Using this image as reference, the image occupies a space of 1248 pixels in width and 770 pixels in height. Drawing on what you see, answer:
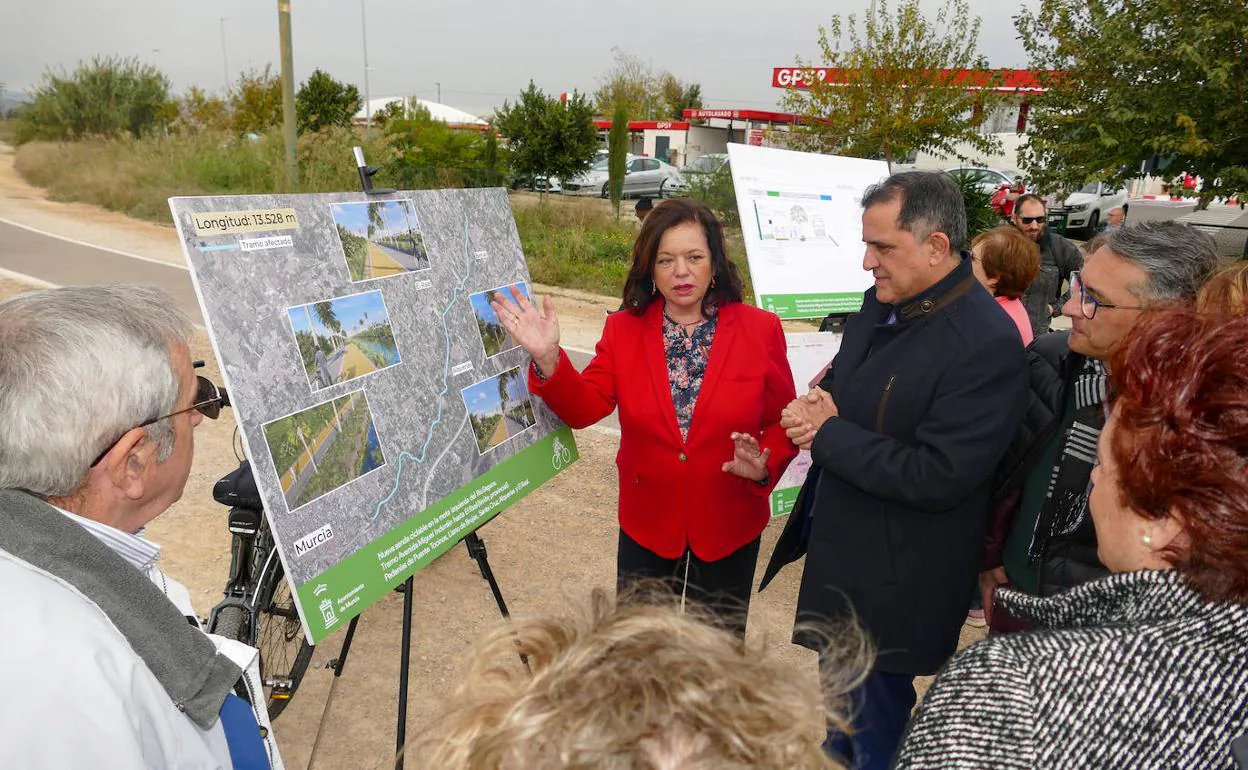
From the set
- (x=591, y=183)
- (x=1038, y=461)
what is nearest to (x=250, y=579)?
(x=1038, y=461)

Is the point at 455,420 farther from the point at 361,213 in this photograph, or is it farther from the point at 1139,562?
the point at 1139,562

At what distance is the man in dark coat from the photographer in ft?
6.79

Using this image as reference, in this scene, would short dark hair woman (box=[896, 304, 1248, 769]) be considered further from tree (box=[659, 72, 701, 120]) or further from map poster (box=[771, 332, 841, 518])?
tree (box=[659, 72, 701, 120])

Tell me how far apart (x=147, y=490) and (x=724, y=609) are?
206 centimetres

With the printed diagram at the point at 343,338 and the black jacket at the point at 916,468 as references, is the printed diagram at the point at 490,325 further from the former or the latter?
the black jacket at the point at 916,468

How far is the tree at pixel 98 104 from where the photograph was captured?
2653 centimetres

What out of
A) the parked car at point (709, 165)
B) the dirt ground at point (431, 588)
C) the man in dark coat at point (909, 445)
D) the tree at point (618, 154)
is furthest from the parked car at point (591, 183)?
the man in dark coat at point (909, 445)

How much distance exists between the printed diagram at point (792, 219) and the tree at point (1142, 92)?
22.1 feet

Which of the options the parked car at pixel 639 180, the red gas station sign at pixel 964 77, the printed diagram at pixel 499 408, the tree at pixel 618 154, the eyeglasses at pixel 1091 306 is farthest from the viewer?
the parked car at pixel 639 180

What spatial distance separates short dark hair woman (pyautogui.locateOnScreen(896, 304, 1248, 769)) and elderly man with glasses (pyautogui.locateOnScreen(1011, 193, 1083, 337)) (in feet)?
16.3

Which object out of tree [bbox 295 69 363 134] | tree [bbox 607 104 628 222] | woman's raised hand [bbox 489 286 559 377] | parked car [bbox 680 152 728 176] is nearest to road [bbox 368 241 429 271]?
woman's raised hand [bbox 489 286 559 377]

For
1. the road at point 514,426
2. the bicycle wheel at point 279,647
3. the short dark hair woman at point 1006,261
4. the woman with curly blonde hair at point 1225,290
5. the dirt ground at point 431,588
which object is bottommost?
the dirt ground at point 431,588

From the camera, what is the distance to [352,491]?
79.4 inches

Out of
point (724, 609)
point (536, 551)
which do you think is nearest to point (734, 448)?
point (724, 609)
